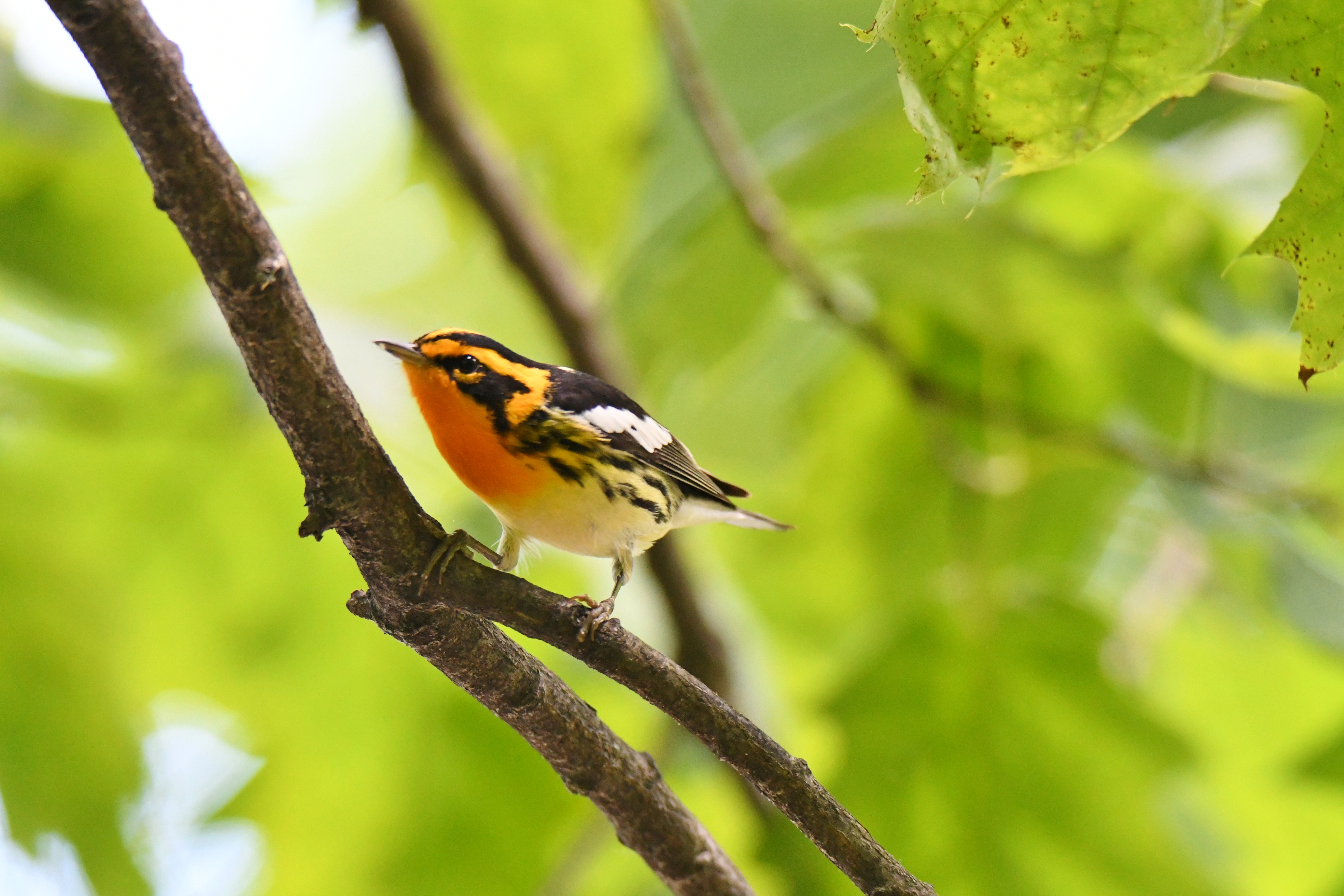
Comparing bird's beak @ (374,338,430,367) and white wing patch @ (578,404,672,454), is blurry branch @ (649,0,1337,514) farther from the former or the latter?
bird's beak @ (374,338,430,367)

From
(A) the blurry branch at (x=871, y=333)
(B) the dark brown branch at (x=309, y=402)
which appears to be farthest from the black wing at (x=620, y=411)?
(A) the blurry branch at (x=871, y=333)

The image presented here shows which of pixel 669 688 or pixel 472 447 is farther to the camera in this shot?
pixel 472 447

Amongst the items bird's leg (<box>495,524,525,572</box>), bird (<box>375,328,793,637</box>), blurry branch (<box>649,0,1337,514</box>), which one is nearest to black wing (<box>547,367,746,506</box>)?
bird (<box>375,328,793,637</box>)

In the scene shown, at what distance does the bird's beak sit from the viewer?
788 millimetres

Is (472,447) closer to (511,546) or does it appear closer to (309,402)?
(511,546)

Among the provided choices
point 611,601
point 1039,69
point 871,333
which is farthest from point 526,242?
point 1039,69

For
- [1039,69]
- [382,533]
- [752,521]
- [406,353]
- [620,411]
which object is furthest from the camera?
[752,521]

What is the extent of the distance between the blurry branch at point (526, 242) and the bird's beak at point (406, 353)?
0.70 meters

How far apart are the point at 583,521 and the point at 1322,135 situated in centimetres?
54

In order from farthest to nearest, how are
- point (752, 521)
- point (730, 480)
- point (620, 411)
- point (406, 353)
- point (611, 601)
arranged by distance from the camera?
point (730, 480), point (752, 521), point (620, 411), point (406, 353), point (611, 601)

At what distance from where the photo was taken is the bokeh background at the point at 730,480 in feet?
4.37

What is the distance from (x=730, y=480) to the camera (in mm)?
1878

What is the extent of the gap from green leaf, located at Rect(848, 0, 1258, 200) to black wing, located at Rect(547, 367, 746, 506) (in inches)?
17.4

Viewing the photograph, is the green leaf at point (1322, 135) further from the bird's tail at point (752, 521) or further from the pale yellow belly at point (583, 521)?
the bird's tail at point (752, 521)
